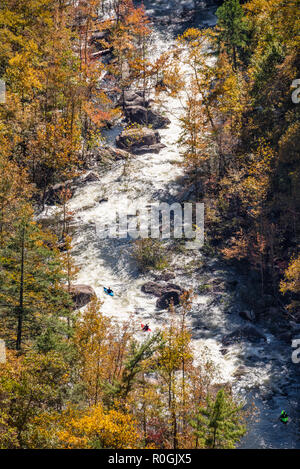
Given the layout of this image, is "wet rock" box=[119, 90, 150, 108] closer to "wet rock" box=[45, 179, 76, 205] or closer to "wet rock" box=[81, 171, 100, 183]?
"wet rock" box=[81, 171, 100, 183]

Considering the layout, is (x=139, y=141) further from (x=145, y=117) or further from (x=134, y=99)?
(x=134, y=99)

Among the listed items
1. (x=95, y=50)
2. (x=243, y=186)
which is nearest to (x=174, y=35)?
(x=95, y=50)

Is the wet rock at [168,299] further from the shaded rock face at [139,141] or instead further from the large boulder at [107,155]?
the shaded rock face at [139,141]

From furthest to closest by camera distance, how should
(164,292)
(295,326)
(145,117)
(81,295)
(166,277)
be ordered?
(145,117) < (166,277) < (164,292) < (81,295) < (295,326)

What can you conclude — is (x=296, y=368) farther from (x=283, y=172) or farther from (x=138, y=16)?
(x=138, y=16)

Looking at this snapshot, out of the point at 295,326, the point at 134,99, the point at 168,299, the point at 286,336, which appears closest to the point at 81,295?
the point at 168,299

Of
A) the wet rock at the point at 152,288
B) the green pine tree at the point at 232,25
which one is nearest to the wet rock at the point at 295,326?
the wet rock at the point at 152,288
